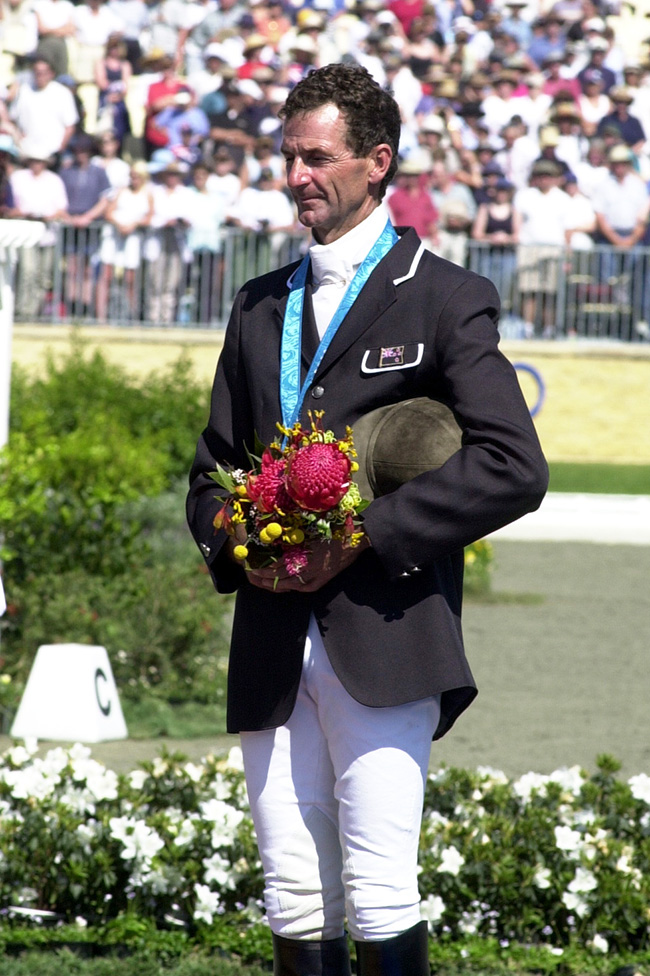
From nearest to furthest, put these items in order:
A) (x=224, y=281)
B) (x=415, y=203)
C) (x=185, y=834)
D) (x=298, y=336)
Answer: (x=298, y=336) < (x=185, y=834) < (x=415, y=203) < (x=224, y=281)

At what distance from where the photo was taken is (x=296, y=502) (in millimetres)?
2619

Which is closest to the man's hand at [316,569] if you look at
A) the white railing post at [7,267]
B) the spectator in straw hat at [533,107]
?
the white railing post at [7,267]

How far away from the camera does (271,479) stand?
2.66 metres

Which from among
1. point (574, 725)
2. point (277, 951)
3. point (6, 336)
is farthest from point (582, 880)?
point (6, 336)

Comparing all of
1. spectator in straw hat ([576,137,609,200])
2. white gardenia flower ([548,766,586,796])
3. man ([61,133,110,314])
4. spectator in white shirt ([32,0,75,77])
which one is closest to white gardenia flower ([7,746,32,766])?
white gardenia flower ([548,766,586,796])

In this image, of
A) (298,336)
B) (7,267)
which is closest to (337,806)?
(298,336)

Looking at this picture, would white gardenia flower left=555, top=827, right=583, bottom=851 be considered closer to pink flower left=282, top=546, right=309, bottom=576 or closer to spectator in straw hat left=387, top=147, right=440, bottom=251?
pink flower left=282, top=546, right=309, bottom=576

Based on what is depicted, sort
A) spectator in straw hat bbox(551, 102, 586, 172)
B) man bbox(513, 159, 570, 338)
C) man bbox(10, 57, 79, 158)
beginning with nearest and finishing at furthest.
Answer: man bbox(513, 159, 570, 338)
man bbox(10, 57, 79, 158)
spectator in straw hat bbox(551, 102, 586, 172)

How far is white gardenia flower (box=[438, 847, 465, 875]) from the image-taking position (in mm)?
4137

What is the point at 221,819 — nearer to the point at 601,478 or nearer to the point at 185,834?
the point at 185,834

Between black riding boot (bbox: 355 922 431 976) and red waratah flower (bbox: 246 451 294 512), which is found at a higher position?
red waratah flower (bbox: 246 451 294 512)

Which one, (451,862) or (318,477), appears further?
(451,862)

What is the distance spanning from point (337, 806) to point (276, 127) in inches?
621

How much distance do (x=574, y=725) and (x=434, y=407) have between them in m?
4.37
